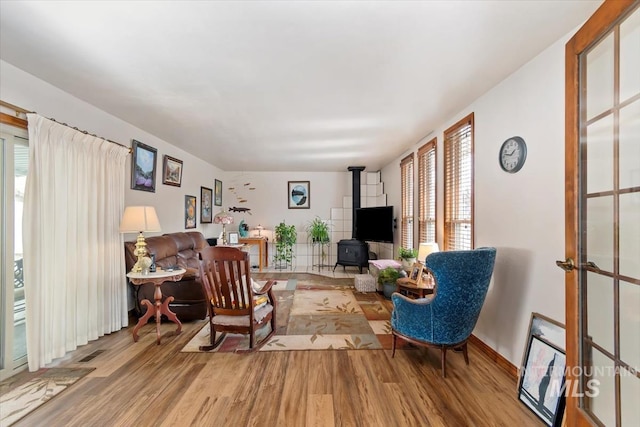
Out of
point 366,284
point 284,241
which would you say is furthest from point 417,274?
point 284,241

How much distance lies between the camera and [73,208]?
2.59m

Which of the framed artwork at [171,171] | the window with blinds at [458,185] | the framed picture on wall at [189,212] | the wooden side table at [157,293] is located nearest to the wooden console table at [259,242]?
the framed picture on wall at [189,212]

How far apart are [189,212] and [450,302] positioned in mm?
4866

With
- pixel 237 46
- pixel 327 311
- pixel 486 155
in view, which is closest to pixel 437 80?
pixel 486 155

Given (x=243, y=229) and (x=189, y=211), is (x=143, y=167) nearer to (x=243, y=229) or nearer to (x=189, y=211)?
(x=189, y=211)

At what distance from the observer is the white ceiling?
1.51m

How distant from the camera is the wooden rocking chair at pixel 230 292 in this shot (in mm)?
2510

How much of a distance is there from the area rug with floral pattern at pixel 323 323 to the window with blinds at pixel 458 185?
1377 mm

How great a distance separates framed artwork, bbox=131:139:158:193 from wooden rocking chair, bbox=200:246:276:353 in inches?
77.1

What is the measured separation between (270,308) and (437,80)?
9.27ft

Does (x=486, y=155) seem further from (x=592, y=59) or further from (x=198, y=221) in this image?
(x=198, y=221)

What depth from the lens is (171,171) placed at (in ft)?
14.9

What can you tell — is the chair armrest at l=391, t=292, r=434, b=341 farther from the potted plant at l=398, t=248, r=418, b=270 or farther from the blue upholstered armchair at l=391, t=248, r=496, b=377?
the potted plant at l=398, t=248, r=418, b=270

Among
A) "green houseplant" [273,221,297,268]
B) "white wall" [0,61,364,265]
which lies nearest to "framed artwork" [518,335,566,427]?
"white wall" [0,61,364,265]
